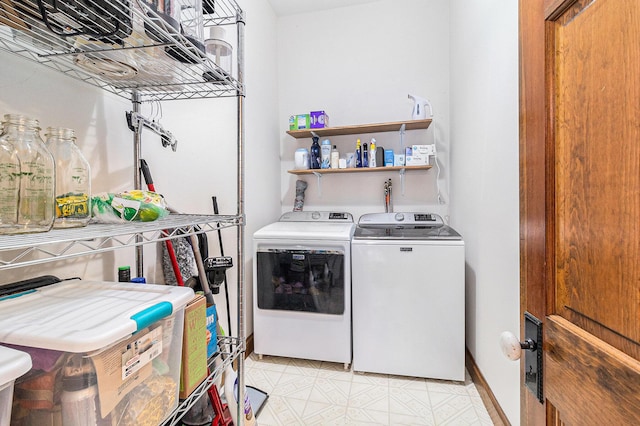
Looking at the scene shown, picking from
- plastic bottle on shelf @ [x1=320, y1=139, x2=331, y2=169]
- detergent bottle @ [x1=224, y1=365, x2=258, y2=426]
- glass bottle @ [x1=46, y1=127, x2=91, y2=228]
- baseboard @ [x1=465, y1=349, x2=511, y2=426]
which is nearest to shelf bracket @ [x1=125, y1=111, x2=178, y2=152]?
glass bottle @ [x1=46, y1=127, x2=91, y2=228]

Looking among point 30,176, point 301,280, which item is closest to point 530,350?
point 30,176

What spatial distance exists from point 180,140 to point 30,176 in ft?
3.26

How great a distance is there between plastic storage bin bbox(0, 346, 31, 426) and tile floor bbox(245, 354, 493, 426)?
135 cm

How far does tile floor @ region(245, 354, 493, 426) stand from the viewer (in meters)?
1.54

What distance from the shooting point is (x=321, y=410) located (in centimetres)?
162

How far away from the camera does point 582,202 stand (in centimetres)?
52

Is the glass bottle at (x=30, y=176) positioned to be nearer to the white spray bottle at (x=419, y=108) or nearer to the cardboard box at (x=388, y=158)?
the cardboard box at (x=388, y=158)

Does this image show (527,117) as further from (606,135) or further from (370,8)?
(370,8)

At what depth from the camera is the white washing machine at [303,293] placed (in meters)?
1.96

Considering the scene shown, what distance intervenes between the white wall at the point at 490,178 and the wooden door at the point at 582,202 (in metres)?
0.71

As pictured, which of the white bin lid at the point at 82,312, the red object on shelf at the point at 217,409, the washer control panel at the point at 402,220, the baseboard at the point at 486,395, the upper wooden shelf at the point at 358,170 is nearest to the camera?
the white bin lid at the point at 82,312

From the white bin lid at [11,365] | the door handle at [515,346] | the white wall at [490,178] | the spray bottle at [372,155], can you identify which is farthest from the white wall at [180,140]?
the white wall at [490,178]

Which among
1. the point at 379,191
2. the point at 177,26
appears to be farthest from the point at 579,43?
the point at 379,191

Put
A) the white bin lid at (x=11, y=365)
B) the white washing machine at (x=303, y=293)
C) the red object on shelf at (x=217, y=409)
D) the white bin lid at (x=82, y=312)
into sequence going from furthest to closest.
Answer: the white washing machine at (x=303, y=293) → the red object on shelf at (x=217, y=409) → the white bin lid at (x=82, y=312) → the white bin lid at (x=11, y=365)
